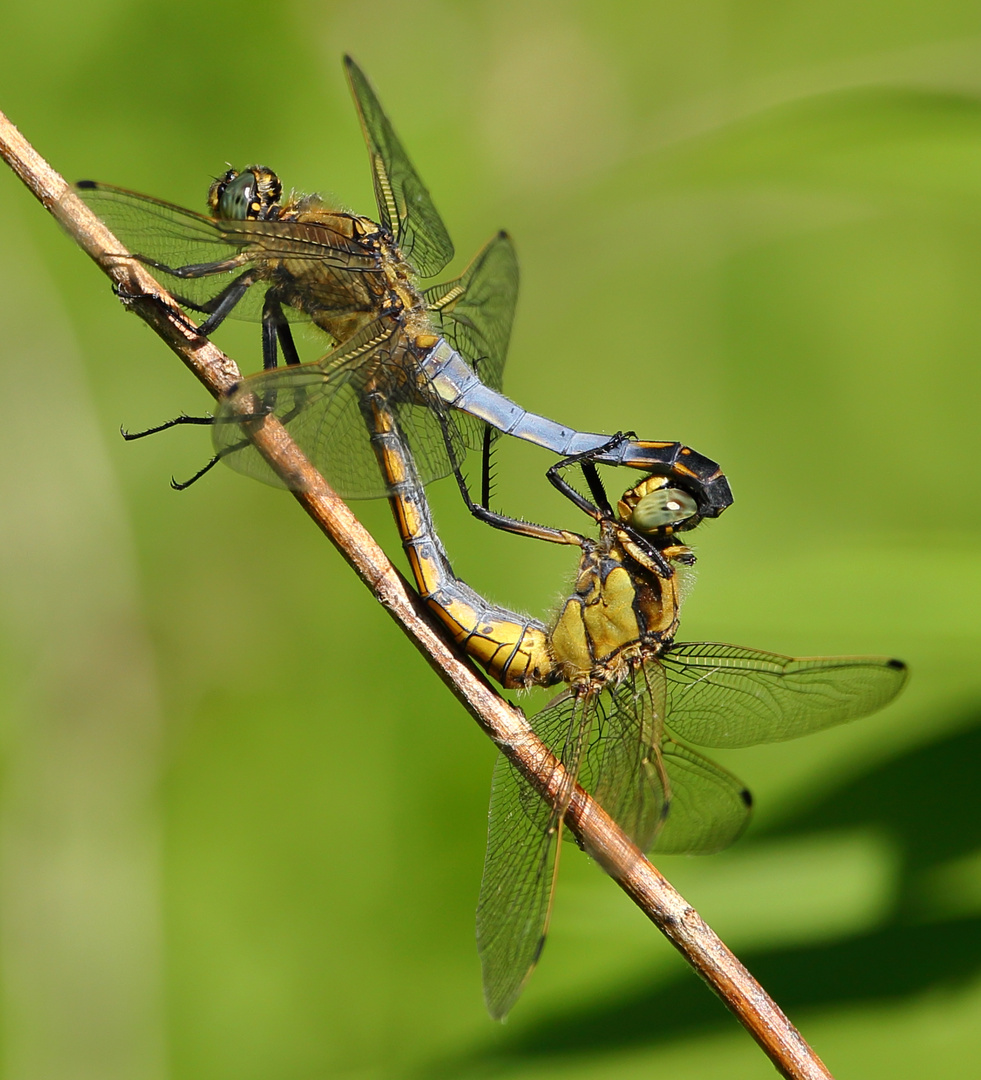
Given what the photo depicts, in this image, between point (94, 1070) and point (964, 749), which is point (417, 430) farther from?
point (94, 1070)

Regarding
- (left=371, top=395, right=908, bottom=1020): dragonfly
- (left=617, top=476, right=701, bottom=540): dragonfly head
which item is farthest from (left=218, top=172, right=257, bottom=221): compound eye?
(left=617, top=476, right=701, bottom=540): dragonfly head

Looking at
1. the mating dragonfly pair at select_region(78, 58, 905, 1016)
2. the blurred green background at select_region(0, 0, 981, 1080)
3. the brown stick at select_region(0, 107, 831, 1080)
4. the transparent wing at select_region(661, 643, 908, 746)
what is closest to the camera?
the brown stick at select_region(0, 107, 831, 1080)

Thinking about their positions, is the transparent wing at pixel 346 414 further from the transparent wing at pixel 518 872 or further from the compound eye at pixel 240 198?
the transparent wing at pixel 518 872

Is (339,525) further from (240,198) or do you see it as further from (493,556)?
(493,556)

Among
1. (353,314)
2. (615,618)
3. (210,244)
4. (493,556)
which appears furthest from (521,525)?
(493,556)

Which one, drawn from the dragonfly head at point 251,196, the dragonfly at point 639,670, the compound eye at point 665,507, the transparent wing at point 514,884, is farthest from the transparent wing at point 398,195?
the transparent wing at point 514,884

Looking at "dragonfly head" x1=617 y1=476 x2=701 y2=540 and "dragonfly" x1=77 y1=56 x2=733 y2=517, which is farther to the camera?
"dragonfly head" x1=617 y1=476 x2=701 y2=540

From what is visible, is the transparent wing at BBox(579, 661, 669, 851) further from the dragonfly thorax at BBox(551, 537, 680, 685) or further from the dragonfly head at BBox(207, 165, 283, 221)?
the dragonfly head at BBox(207, 165, 283, 221)
